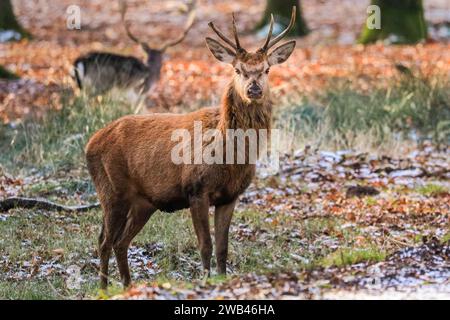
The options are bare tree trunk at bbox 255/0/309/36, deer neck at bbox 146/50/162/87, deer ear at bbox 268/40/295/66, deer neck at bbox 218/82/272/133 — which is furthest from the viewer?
bare tree trunk at bbox 255/0/309/36

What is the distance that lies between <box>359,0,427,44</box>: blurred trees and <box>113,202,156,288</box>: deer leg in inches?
580

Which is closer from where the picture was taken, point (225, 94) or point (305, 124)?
point (225, 94)

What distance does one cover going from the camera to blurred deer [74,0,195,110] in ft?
50.1

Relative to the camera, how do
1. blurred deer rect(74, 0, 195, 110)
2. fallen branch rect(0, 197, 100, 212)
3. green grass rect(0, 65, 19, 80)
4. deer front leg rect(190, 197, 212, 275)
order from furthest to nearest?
green grass rect(0, 65, 19, 80), blurred deer rect(74, 0, 195, 110), fallen branch rect(0, 197, 100, 212), deer front leg rect(190, 197, 212, 275)

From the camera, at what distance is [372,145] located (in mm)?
13609

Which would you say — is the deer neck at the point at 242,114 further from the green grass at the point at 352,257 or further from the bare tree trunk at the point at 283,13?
the bare tree trunk at the point at 283,13

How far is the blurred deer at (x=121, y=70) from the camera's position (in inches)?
602

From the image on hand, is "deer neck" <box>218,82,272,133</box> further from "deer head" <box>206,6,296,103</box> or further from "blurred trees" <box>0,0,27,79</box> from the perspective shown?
"blurred trees" <box>0,0,27,79</box>

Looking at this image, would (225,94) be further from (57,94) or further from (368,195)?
(57,94)

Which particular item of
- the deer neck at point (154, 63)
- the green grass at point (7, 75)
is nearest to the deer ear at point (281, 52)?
the deer neck at point (154, 63)

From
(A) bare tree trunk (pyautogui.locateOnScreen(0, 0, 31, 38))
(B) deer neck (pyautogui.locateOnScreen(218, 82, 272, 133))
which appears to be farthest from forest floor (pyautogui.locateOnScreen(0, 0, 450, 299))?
(A) bare tree trunk (pyautogui.locateOnScreen(0, 0, 31, 38))

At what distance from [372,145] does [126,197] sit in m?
5.96
